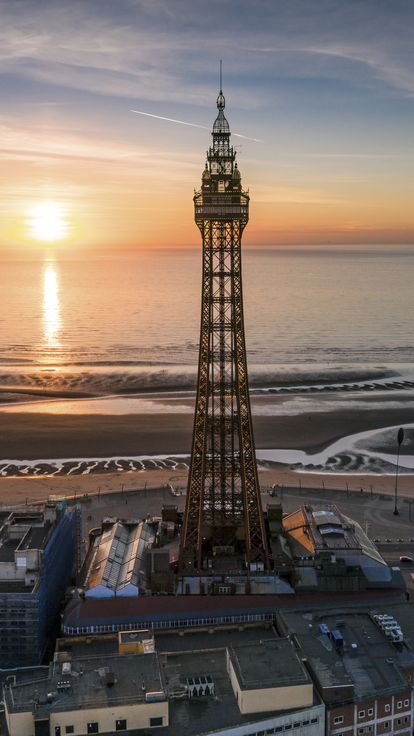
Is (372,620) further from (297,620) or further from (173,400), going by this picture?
(173,400)

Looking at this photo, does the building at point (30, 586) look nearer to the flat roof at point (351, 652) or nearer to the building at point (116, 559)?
the building at point (116, 559)

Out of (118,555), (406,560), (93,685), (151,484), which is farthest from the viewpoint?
(151,484)

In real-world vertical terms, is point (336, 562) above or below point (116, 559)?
above

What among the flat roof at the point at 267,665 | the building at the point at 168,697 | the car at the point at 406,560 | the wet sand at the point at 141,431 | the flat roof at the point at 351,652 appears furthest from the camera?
the wet sand at the point at 141,431

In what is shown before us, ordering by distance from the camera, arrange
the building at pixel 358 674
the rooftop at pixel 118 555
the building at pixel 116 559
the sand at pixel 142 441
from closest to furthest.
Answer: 1. the building at pixel 358 674
2. the building at pixel 116 559
3. the rooftop at pixel 118 555
4. the sand at pixel 142 441

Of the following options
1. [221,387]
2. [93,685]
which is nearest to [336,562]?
[221,387]

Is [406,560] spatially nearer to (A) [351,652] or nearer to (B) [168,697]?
(A) [351,652]

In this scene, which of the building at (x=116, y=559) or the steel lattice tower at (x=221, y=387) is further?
the steel lattice tower at (x=221, y=387)

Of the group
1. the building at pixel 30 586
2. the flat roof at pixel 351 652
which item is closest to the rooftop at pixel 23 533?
Answer: the building at pixel 30 586
